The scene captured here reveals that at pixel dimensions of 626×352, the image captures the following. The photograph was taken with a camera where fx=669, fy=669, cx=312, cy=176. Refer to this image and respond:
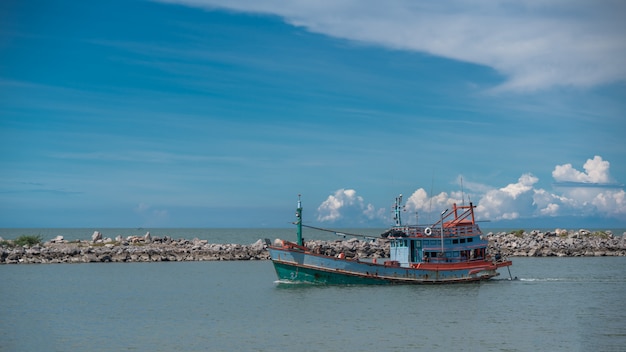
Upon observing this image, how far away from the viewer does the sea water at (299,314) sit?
30.5 m

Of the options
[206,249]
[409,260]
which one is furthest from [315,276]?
[206,249]

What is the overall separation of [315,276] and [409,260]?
7784mm

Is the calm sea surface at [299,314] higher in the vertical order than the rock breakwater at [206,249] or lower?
lower

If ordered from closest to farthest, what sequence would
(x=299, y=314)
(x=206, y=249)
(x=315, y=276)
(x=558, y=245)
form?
(x=299, y=314) → (x=315, y=276) → (x=206, y=249) → (x=558, y=245)

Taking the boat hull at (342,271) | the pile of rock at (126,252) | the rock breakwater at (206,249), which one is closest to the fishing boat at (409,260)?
the boat hull at (342,271)

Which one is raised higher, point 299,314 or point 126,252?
point 126,252

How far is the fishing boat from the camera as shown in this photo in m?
49.2

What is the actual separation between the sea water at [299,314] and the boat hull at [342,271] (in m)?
0.94

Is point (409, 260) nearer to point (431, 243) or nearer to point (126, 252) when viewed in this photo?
point (431, 243)

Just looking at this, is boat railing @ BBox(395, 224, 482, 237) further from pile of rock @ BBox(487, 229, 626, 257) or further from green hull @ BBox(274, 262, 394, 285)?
pile of rock @ BBox(487, 229, 626, 257)

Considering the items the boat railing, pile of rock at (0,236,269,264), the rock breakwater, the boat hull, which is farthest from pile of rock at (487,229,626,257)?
the boat hull

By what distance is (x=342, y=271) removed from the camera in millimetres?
49406

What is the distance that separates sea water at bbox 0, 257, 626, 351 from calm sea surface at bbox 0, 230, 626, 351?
2.5 inches

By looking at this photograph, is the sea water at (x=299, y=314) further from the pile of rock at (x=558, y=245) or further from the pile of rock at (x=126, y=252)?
A: the pile of rock at (x=558, y=245)
